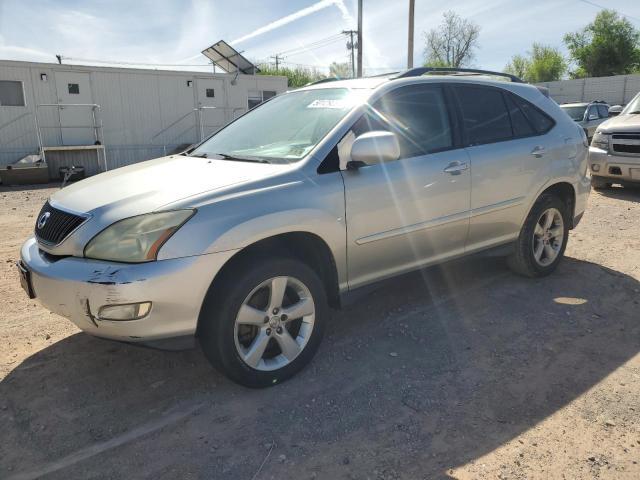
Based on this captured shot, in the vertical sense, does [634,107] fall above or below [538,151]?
above

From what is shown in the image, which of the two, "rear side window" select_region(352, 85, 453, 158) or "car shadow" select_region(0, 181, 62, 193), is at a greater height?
"rear side window" select_region(352, 85, 453, 158)

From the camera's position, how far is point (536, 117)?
4.48m

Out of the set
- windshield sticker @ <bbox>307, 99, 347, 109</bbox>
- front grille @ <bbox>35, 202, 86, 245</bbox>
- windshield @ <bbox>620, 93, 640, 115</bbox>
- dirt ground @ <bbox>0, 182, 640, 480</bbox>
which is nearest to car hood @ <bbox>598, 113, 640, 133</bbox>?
windshield @ <bbox>620, 93, 640, 115</bbox>

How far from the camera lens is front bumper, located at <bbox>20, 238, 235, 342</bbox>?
246 cm

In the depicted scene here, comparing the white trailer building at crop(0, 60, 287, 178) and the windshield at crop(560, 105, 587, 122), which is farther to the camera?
the windshield at crop(560, 105, 587, 122)

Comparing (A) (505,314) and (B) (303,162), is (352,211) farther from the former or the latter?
(A) (505,314)

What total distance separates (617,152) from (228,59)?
14.1 meters

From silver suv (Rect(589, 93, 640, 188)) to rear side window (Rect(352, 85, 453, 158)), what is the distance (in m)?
6.28

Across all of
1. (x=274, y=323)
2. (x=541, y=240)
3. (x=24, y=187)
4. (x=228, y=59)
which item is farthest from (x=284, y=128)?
(x=228, y=59)

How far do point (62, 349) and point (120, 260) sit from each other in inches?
53.9

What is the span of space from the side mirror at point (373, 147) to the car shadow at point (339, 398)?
3.08 feet

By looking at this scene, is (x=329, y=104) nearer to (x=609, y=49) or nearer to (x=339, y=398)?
(x=339, y=398)

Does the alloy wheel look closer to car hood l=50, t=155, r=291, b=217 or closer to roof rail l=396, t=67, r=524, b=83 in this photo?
car hood l=50, t=155, r=291, b=217

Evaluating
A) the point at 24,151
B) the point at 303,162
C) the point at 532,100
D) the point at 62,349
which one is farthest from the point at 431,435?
the point at 24,151
